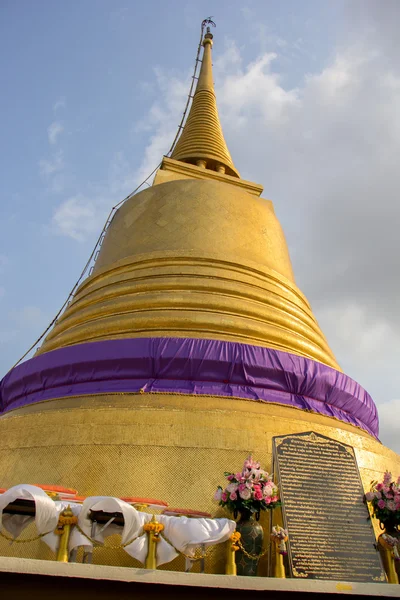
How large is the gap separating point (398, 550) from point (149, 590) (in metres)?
2.92

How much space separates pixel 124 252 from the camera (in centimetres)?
1137

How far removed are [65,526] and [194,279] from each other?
5724 millimetres

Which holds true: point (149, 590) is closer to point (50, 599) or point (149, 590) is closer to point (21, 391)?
point (50, 599)

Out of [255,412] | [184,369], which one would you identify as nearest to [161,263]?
[184,369]

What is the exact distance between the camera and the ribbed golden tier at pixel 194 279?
882 cm

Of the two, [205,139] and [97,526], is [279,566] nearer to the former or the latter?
[97,526]

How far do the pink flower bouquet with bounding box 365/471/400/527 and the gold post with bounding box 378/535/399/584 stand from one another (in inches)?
7.7

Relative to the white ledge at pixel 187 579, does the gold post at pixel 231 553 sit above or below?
above

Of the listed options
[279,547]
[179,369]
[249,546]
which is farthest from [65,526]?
[179,369]

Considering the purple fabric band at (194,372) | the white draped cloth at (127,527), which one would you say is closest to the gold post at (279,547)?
the white draped cloth at (127,527)

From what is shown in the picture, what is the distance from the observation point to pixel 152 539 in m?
4.42

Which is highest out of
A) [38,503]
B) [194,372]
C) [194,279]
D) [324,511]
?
→ [194,279]

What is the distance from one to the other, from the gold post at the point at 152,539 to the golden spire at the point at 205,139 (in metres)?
12.9

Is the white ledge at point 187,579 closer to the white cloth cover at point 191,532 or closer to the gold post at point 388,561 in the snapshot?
the white cloth cover at point 191,532
